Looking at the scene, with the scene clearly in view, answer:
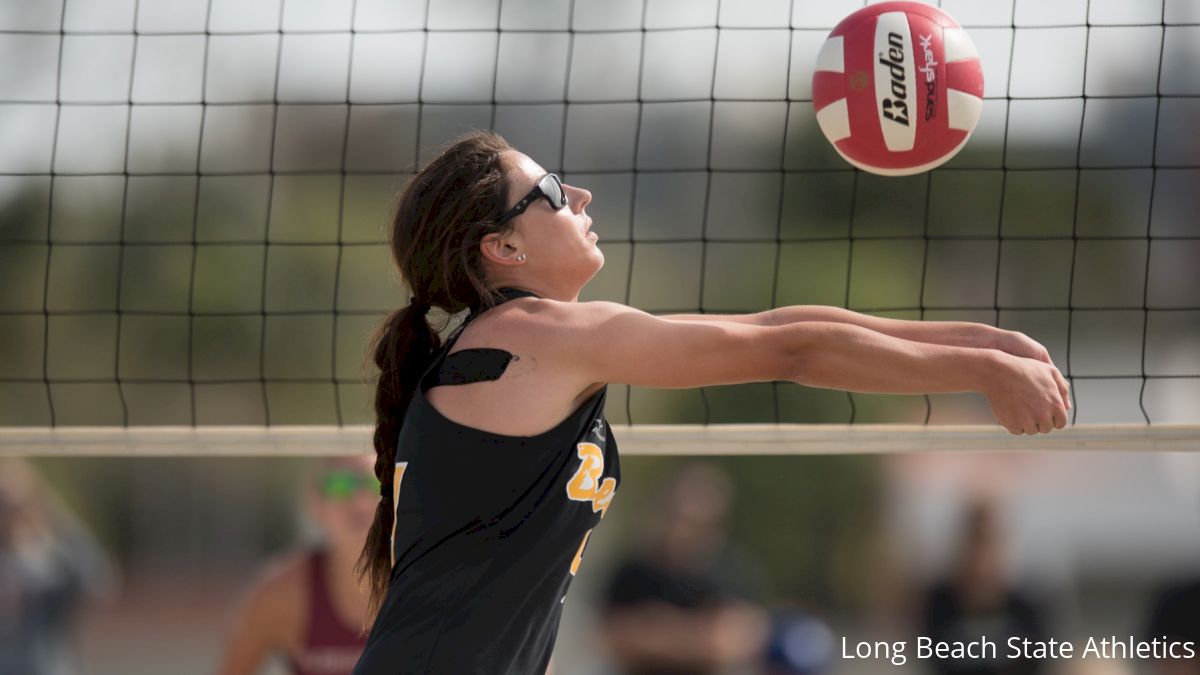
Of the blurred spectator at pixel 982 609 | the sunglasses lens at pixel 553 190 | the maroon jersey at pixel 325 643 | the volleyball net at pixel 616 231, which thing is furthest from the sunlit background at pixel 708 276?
the sunglasses lens at pixel 553 190

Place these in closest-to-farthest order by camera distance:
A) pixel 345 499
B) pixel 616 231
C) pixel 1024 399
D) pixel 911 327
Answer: pixel 1024 399 < pixel 911 327 < pixel 345 499 < pixel 616 231

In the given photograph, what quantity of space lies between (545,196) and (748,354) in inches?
19.0

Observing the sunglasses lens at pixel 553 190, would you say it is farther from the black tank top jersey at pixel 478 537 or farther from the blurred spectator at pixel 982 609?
the blurred spectator at pixel 982 609

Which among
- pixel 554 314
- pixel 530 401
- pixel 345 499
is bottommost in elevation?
pixel 345 499

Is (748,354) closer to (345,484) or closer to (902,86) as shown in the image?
(902,86)

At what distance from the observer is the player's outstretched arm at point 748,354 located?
229cm

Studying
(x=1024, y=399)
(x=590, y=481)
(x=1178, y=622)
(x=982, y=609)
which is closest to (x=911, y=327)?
(x=1024, y=399)

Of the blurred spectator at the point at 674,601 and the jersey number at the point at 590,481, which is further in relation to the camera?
the blurred spectator at the point at 674,601

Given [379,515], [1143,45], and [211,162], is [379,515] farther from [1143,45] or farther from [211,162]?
[211,162]

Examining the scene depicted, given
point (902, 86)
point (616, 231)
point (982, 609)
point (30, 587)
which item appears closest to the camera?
point (902, 86)

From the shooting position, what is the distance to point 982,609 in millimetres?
5645

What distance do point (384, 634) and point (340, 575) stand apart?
84.4 inches

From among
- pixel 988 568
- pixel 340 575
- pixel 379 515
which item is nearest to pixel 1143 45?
pixel 988 568

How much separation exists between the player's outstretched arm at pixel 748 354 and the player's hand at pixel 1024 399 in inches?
1.0
